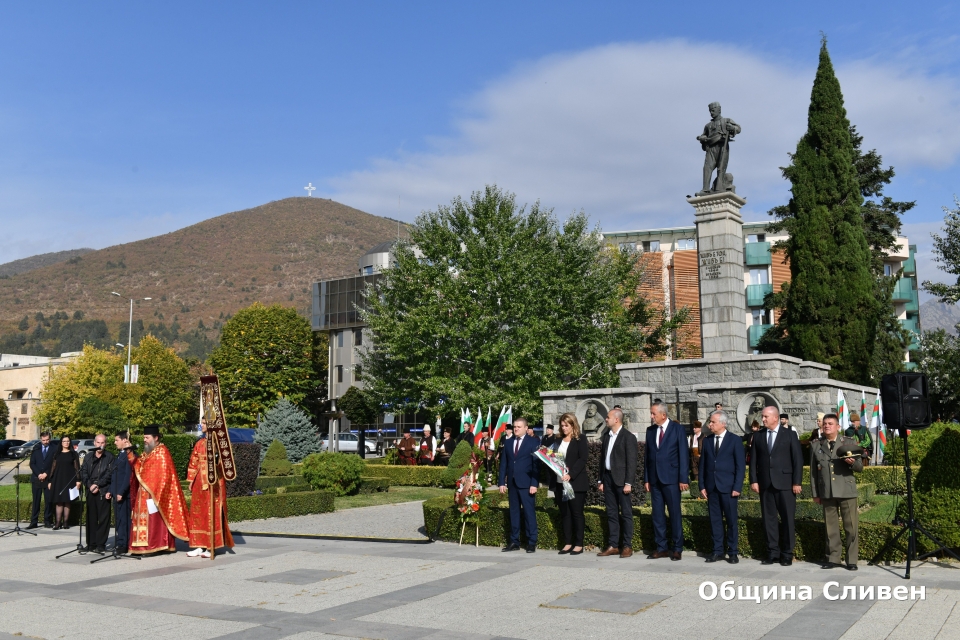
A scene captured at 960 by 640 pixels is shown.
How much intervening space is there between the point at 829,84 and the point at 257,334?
144ft

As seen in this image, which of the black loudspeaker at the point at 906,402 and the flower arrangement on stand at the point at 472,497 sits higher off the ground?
the black loudspeaker at the point at 906,402

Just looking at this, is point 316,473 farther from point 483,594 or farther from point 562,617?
point 562,617

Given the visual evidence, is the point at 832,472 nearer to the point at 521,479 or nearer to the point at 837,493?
the point at 837,493

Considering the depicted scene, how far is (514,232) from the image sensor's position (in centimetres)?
3344

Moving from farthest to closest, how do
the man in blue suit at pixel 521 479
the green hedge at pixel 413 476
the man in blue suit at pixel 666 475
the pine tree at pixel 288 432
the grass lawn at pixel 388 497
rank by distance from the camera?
the pine tree at pixel 288 432, the green hedge at pixel 413 476, the grass lawn at pixel 388 497, the man in blue suit at pixel 521 479, the man in blue suit at pixel 666 475

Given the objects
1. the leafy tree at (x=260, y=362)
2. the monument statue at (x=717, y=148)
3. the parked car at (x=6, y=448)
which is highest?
the monument statue at (x=717, y=148)

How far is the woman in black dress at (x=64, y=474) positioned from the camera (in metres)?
16.0

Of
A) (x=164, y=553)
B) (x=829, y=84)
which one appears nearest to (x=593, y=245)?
(x=829, y=84)

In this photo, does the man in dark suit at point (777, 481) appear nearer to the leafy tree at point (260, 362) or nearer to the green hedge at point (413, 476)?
the green hedge at point (413, 476)

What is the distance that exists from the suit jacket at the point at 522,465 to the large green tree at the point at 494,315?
18291 mm

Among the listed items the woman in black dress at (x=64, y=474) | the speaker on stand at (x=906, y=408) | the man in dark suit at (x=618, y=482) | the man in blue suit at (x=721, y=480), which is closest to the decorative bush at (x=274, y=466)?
the woman in black dress at (x=64, y=474)

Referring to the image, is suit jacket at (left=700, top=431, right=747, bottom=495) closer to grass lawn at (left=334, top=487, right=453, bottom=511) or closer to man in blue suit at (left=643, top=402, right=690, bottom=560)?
man in blue suit at (left=643, top=402, right=690, bottom=560)

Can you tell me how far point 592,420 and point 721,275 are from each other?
525cm

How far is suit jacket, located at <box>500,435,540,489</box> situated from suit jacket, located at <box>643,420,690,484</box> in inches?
65.9
